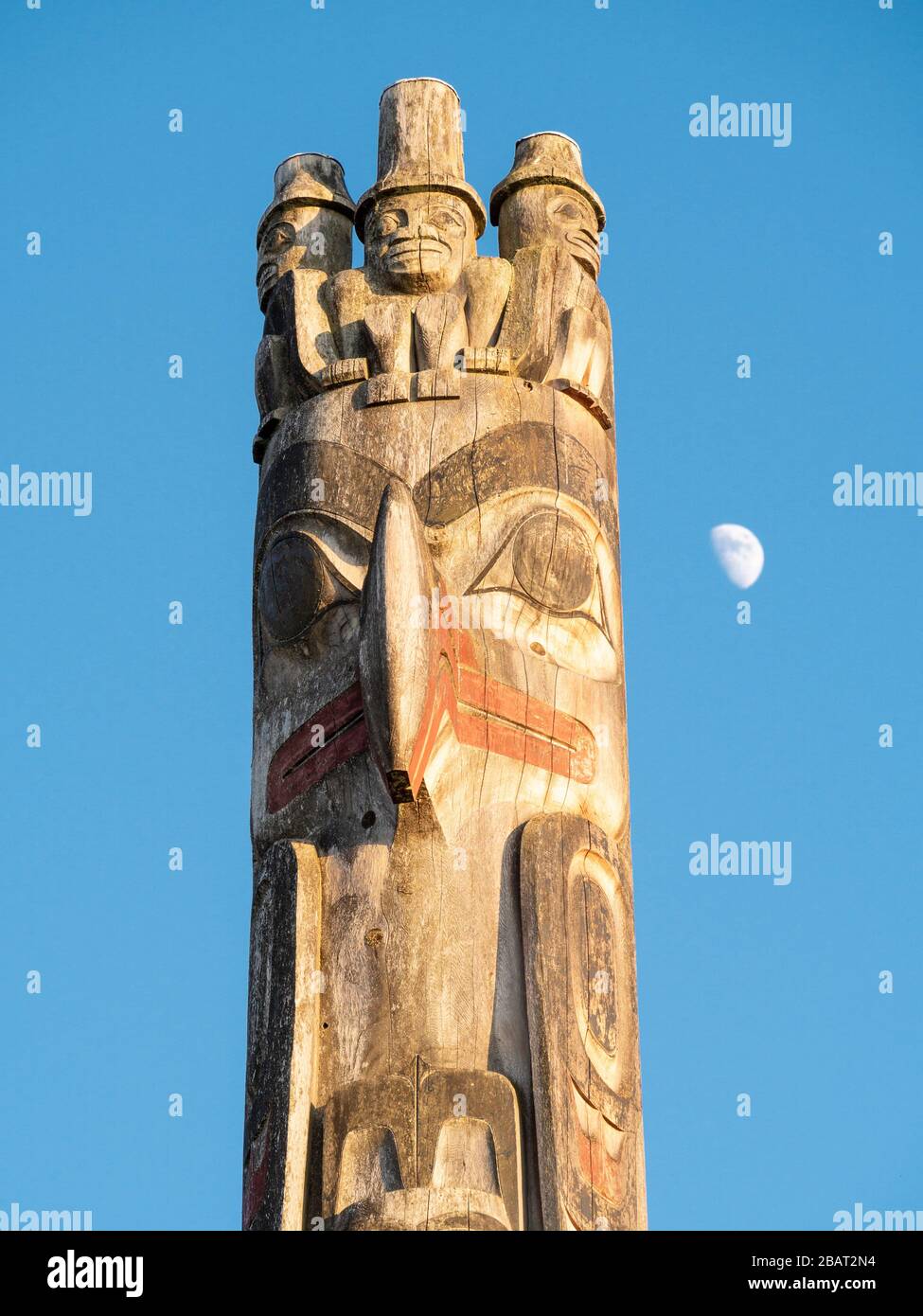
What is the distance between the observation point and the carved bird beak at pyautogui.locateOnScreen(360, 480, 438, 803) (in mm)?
6188

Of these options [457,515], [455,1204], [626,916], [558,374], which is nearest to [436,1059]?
[455,1204]

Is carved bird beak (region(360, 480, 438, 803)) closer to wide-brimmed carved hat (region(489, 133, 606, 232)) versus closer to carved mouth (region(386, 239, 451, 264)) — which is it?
carved mouth (region(386, 239, 451, 264))

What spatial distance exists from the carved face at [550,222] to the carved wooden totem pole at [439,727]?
12 mm

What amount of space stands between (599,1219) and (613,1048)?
57cm

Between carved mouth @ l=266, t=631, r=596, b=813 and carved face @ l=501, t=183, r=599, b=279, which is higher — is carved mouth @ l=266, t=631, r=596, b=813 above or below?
below

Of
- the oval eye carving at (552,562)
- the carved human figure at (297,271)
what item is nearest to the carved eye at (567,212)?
the carved human figure at (297,271)

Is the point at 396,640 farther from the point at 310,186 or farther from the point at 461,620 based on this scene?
the point at 310,186

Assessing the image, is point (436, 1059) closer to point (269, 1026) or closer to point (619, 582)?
point (269, 1026)

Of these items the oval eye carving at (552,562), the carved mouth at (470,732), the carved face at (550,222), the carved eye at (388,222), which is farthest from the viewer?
the carved face at (550,222)

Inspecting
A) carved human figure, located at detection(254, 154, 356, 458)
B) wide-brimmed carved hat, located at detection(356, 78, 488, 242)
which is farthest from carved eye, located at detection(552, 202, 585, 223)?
carved human figure, located at detection(254, 154, 356, 458)

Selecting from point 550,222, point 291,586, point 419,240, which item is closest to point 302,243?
point 419,240

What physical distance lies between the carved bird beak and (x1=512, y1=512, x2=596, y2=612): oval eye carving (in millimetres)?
837

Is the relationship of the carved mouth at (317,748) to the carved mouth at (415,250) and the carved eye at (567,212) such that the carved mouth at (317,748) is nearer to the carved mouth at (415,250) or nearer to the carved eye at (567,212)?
the carved mouth at (415,250)

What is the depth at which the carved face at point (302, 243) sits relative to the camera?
827 centimetres
